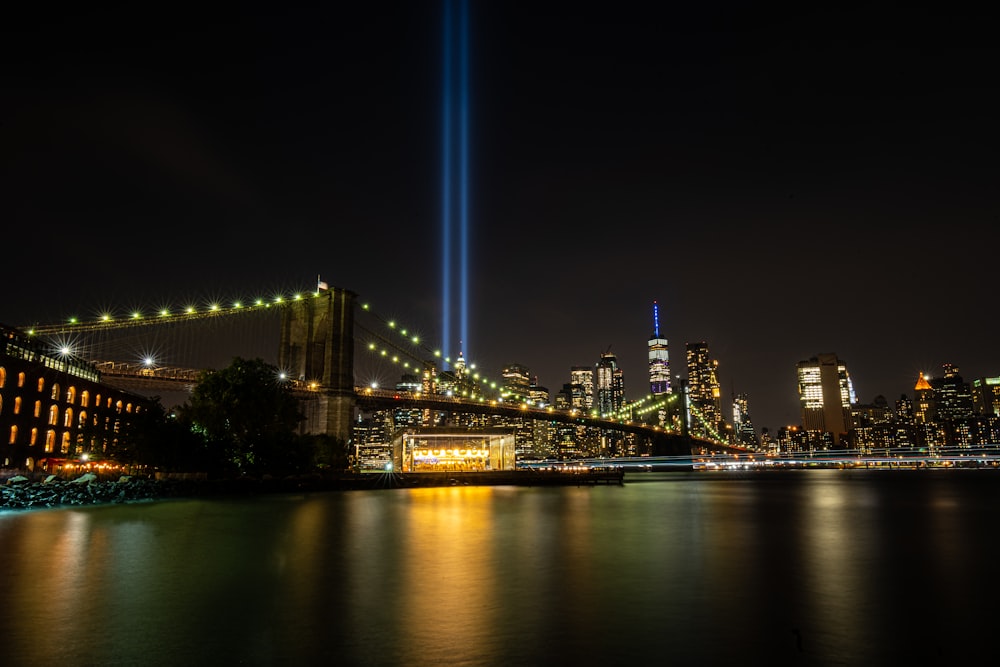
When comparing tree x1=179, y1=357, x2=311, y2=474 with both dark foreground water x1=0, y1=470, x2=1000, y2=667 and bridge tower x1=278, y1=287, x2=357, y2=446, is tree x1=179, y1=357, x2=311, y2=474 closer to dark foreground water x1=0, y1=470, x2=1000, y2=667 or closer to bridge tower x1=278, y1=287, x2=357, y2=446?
bridge tower x1=278, y1=287, x2=357, y2=446

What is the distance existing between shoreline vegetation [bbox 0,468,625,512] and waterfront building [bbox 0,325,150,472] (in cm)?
1334

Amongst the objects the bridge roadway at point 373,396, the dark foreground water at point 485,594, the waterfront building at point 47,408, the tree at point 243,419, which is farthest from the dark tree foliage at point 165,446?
the dark foreground water at point 485,594

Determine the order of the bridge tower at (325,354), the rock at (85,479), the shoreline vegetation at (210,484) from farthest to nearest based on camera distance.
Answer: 1. the bridge tower at (325,354)
2. the rock at (85,479)
3. the shoreline vegetation at (210,484)

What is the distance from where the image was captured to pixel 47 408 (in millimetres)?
63812

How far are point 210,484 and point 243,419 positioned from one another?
23.9 ft

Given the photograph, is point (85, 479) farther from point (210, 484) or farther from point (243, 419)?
point (243, 419)

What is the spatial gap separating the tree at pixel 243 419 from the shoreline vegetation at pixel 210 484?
2.21 metres

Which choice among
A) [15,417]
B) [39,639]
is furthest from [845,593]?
[15,417]

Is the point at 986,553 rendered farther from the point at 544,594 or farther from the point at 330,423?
the point at 330,423

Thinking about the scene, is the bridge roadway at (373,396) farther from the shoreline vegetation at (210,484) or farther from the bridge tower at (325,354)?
the shoreline vegetation at (210,484)

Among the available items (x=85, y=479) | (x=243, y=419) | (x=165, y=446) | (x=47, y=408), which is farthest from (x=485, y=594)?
(x=47, y=408)

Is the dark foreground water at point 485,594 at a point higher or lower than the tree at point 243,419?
lower

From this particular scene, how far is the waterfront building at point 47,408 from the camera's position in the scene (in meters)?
58.1

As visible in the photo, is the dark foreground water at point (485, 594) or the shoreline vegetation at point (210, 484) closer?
the dark foreground water at point (485, 594)
